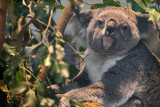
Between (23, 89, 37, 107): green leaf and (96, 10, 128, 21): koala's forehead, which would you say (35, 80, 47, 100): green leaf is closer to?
(23, 89, 37, 107): green leaf

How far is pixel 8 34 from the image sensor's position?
1.30 m

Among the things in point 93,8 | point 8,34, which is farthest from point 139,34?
point 8,34

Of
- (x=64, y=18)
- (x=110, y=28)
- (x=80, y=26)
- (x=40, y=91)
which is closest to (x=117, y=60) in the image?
(x=110, y=28)

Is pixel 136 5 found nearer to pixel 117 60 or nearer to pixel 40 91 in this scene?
pixel 117 60

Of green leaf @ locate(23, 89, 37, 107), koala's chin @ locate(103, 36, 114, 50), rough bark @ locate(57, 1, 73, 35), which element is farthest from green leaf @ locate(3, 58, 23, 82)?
koala's chin @ locate(103, 36, 114, 50)

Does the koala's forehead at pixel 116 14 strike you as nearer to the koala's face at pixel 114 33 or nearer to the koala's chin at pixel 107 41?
the koala's face at pixel 114 33

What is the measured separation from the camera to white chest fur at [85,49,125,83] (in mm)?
1565

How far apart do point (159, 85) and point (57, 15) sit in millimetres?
1011

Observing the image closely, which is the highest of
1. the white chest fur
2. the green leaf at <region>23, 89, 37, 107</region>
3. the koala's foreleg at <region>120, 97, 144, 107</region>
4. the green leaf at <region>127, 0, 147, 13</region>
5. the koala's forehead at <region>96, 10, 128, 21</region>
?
the green leaf at <region>127, 0, 147, 13</region>

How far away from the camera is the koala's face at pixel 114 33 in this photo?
147 centimetres

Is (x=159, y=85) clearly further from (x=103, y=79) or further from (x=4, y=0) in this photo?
(x=4, y=0)

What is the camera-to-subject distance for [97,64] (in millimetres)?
1614

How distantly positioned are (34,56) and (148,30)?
1.05 metres

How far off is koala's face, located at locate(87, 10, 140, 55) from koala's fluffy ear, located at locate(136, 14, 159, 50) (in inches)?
1.7
